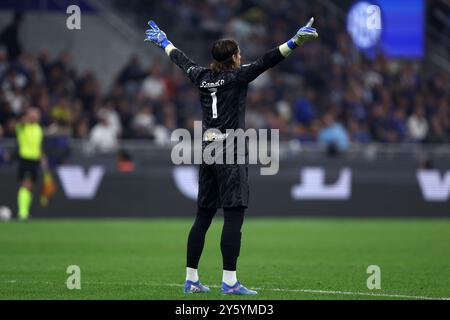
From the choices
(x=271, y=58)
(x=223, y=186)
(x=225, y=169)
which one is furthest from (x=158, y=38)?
(x=223, y=186)

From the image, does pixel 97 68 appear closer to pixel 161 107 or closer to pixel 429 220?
pixel 161 107

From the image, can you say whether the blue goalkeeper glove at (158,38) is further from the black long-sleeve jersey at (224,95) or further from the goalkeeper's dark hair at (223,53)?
the goalkeeper's dark hair at (223,53)

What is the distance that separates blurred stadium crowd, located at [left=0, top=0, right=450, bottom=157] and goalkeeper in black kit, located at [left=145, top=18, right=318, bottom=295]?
12.8m

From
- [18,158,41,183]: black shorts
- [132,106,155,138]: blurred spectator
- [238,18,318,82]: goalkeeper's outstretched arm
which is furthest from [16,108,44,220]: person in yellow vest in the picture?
[238,18,318,82]: goalkeeper's outstretched arm

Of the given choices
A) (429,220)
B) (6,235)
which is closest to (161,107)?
(429,220)

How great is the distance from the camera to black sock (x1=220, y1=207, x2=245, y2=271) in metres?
9.56

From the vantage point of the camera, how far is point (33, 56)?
84.5ft

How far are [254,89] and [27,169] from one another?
26.1ft

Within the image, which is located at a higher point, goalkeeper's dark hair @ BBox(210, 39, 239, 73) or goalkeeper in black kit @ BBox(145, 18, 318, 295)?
goalkeeper's dark hair @ BBox(210, 39, 239, 73)

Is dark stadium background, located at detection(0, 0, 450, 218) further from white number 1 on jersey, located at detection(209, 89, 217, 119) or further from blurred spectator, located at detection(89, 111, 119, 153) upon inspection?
white number 1 on jersey, located at detection(209, 89, 217, 119)

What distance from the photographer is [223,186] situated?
31.6 ft

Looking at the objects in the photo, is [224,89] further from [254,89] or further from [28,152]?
[254,89]
